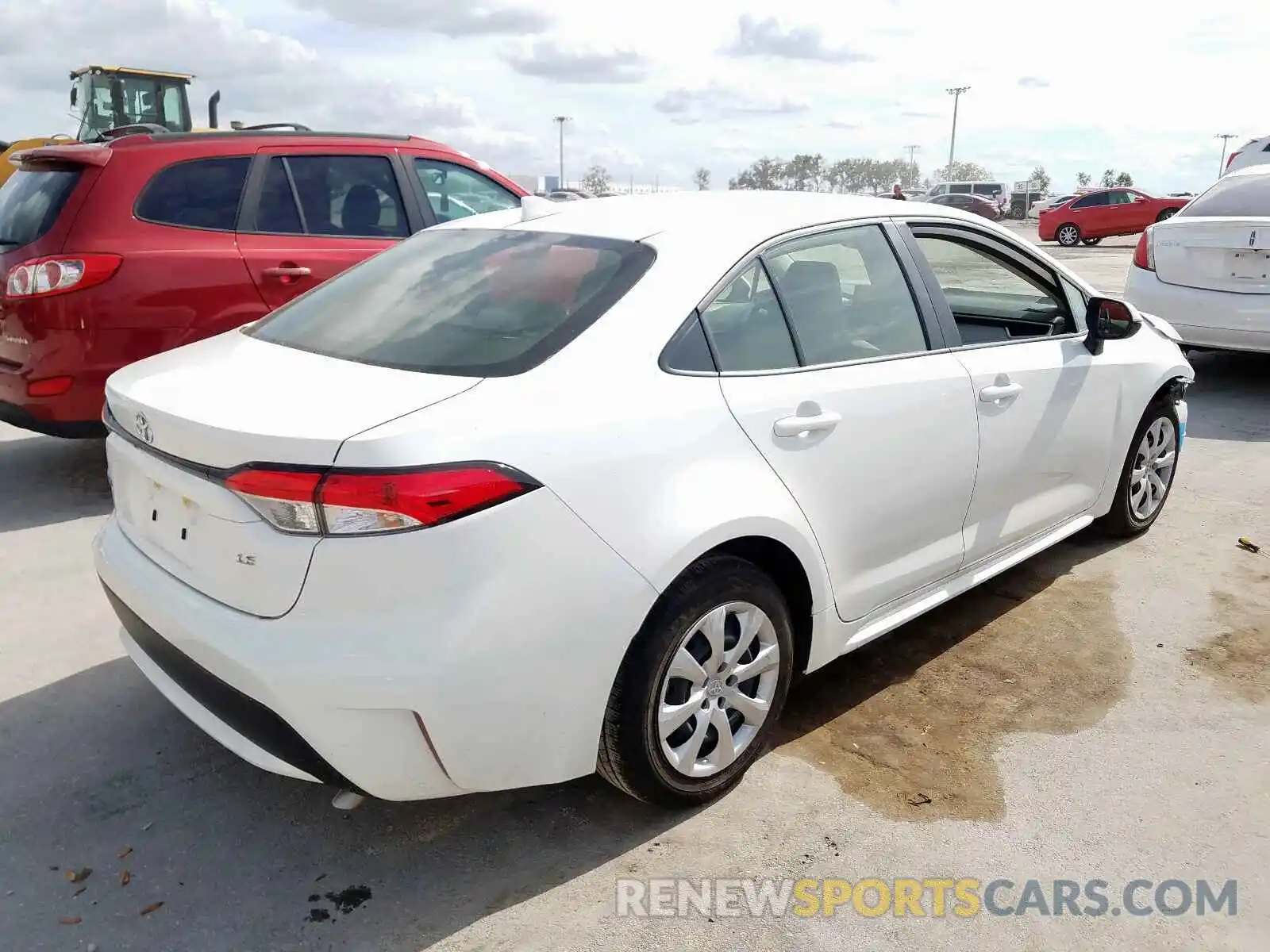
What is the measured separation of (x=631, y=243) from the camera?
9.19 ft

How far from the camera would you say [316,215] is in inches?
220

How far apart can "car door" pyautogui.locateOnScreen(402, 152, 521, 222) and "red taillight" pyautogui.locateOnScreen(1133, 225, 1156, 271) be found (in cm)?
457

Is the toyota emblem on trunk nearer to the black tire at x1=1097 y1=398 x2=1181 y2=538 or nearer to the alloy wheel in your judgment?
the alloy wheel

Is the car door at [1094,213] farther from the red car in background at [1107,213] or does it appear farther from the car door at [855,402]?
the car door at [855,402]

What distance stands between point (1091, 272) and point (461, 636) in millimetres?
17988

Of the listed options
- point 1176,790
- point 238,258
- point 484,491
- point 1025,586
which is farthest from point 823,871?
point 238,258

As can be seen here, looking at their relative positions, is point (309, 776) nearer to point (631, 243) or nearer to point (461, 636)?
point (461, 636)

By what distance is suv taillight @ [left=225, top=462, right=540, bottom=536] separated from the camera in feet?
6.78

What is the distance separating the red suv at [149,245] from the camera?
4789 millimetres

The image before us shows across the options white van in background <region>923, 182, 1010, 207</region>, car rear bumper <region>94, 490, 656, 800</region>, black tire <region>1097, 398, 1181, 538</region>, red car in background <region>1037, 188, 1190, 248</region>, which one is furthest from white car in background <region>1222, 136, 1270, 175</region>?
white van in background <region>923, 182, 1010, 207</region>

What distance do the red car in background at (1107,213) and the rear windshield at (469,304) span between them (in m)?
28.7

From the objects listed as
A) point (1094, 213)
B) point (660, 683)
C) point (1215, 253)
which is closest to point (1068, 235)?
point (1094, 213)

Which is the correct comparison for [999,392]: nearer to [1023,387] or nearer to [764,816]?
[1023,387]

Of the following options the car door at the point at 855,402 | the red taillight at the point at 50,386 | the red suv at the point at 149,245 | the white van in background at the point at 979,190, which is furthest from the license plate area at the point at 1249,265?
the white van in background at the point at 979,190
